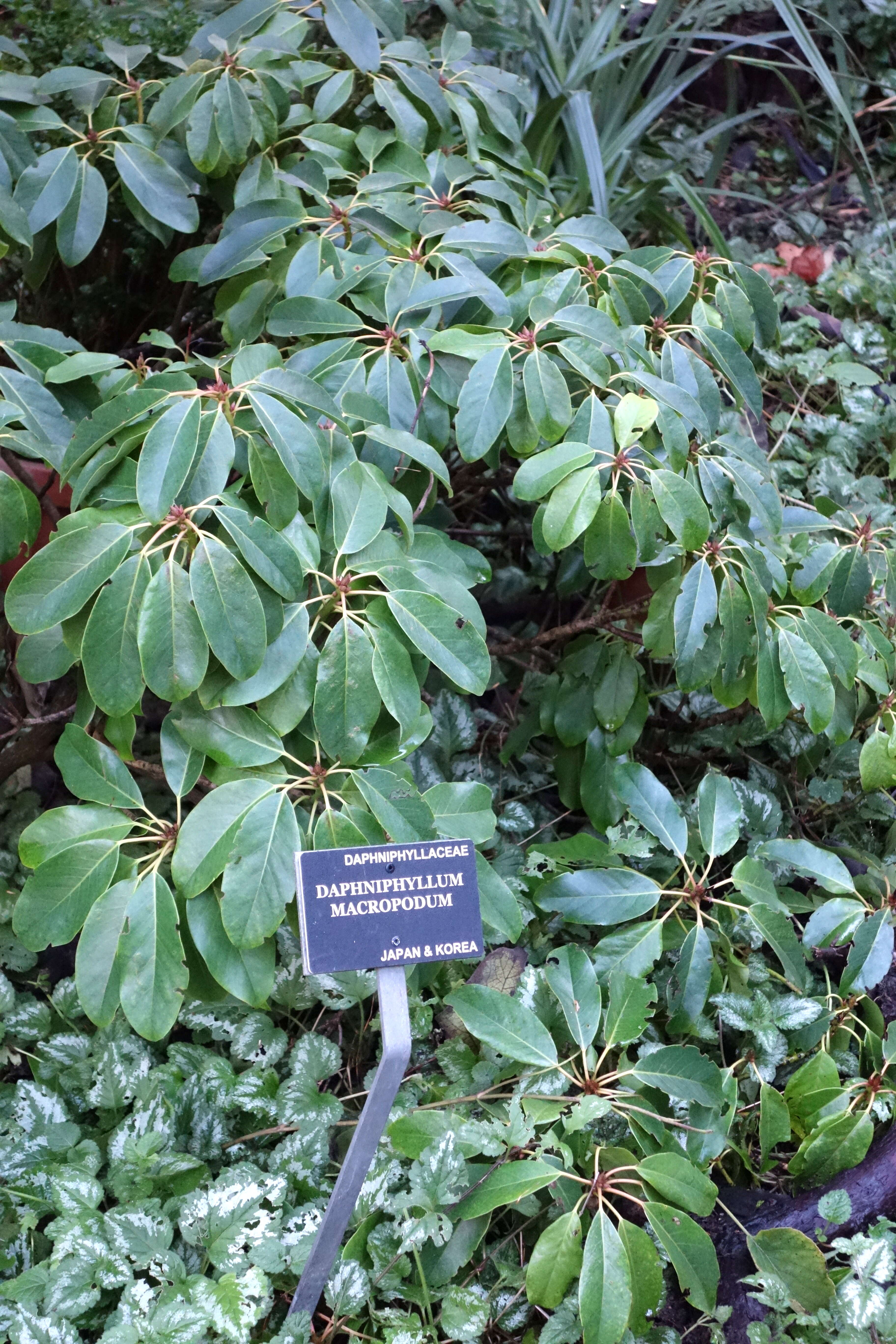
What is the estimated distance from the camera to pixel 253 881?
43.3 inches

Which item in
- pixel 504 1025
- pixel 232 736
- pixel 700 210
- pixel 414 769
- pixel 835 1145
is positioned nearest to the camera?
pixel 232 736

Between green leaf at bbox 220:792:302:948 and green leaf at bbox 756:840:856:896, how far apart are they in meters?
0.88

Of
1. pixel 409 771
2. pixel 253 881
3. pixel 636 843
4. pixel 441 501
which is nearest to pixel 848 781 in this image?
pixel 636 843

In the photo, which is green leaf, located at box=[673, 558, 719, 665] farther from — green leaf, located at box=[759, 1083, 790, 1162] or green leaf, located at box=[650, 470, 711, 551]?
green leaf, located at box=[759, 1083, 790, 1162]

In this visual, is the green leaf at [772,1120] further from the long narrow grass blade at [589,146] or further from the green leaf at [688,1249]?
the long narrow grass blade at [589,146]

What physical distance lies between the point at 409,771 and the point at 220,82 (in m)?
1.16

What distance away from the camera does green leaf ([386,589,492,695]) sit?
3.86 ft

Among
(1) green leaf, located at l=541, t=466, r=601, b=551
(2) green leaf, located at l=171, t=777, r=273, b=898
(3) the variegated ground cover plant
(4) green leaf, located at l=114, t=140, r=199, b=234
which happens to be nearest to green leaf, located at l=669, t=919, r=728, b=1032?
(3) the variegated ground cover plant

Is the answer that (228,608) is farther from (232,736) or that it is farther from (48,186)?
(48,186)

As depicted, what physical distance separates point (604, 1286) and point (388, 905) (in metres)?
0.55

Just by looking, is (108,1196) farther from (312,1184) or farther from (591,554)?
(591,554)

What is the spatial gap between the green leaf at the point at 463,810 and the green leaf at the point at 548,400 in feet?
1.62

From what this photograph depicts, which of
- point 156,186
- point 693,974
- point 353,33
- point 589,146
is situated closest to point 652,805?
point 693,974

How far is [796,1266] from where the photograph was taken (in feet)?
4.61
